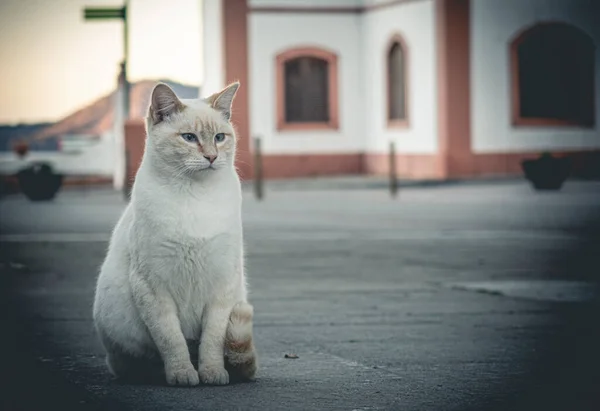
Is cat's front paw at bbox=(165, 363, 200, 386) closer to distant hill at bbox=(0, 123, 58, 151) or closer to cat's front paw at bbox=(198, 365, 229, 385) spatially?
cat's front paw at bbox=(198, 365, 229, 385)

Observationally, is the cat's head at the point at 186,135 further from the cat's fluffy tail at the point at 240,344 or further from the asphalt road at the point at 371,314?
the asphalt road at the point at 371,314

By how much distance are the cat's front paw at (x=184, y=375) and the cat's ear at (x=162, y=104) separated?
1114 millimetres

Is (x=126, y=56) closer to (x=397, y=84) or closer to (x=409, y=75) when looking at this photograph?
(x=409, y=75)

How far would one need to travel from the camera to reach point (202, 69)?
35.9 meters

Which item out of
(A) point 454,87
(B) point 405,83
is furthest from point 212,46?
(A) point 454,87

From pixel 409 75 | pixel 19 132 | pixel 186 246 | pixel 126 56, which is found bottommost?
pixel 186 246

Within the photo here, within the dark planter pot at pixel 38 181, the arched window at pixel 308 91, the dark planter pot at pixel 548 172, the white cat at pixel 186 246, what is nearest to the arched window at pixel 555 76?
the dark planter pot at pixel 548 172

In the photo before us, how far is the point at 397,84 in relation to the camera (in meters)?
33.9

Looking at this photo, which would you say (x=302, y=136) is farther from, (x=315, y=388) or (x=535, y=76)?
(x=315, y=388)

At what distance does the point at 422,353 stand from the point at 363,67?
2725cm

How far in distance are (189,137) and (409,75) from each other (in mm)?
26793

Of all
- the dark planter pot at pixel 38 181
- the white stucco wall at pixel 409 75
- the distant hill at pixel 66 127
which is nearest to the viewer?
the dark planter pot at pixel 38 181

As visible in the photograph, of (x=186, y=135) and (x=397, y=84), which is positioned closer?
(x=186, y=135)

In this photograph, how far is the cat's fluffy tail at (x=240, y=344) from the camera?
6578 mm
